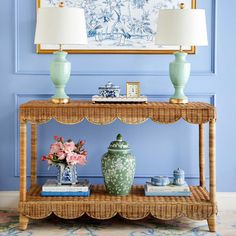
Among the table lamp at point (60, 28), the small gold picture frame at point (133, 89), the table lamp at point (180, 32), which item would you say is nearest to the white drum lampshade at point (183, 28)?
the table lamp at point (180, 32)

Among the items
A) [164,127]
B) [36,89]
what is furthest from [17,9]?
[164,127]

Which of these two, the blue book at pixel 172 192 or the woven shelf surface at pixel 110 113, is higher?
the woven shelf surface at pixel 110 113

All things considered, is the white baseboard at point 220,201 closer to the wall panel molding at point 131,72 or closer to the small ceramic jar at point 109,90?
the wall panel molding at point 131,72

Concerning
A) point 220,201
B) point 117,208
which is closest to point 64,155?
point 117,208

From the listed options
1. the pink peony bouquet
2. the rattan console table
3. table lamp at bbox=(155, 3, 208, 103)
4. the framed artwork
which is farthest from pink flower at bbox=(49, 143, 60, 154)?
table lamp at bbox=(155, 3, 208, 103)

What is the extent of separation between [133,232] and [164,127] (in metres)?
0.78

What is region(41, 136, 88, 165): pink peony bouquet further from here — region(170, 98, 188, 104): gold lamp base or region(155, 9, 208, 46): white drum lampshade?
region(155, 9, 208, 46): white drum lampshade

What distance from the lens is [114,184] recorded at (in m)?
3.55

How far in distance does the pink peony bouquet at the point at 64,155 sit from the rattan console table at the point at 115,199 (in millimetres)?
197

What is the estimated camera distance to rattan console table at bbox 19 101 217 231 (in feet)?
11.2

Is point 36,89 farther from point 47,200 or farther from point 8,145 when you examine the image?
point 47,200

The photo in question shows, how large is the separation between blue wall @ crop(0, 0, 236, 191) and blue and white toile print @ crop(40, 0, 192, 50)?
84mm

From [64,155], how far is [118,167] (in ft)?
1.07

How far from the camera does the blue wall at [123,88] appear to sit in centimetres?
385
